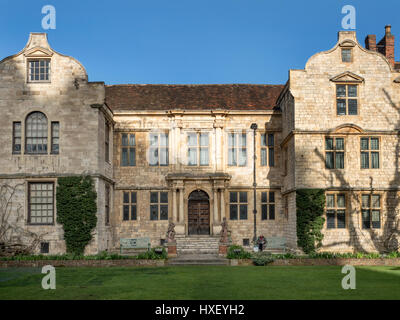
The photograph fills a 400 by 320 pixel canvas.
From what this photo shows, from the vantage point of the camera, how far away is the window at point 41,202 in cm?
2461

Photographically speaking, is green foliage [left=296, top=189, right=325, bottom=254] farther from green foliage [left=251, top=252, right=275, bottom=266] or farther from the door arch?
the door arch

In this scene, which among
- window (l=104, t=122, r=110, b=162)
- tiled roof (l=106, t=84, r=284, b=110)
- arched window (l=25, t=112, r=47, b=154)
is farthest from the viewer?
tiled roof (l=106, t=84, r=284, b=110)

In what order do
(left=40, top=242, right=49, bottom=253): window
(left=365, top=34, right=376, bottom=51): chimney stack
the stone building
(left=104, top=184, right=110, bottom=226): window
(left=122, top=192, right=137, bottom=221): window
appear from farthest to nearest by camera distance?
(left=365, top=34, right=376, bottom=51): chimney stack < (left=122, top=192, right=137, bottom=221): window < (left=104, top=184, right=110, bottom=226): window < the stone building < (left=40, top=242, right=49, bottom=253): window

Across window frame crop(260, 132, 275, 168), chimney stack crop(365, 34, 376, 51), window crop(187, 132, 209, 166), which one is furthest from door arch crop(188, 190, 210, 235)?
chimney stack crop(365, 34, 376, 51)

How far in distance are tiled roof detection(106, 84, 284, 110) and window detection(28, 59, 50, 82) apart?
218 inches

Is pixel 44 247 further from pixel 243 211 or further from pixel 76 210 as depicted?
pixel 243 211

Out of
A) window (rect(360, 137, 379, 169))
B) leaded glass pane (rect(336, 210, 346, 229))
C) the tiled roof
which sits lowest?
leaded glass pane (rect(336, 210, 346, 229))

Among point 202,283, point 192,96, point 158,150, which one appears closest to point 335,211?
point 158,150

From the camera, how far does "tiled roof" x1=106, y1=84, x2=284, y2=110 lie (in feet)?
98.9

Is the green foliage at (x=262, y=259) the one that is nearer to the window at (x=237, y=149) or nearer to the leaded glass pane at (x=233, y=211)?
the leaded glass pane at (x=233, y=211)

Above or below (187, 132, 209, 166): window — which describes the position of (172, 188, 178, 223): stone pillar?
below

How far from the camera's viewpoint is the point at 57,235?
24.3 metres

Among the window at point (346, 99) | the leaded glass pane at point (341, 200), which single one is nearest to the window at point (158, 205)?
the leaded glass pane at point (341, 200)

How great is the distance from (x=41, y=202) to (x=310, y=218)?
44.3 feet
